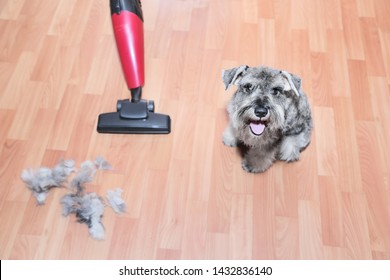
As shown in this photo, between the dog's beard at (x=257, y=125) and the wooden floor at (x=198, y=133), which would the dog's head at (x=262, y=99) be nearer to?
the dog's beard at (x=257, y=125)

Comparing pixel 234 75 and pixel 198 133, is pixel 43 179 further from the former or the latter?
pixel 234 75

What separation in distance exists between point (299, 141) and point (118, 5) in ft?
4.40

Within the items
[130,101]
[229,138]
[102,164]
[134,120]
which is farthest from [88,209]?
[229,138]

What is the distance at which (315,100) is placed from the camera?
247 cm

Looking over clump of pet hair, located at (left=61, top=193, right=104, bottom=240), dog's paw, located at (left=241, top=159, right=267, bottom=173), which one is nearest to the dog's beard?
dog's paw, located at (left=241, top=159, right=267, bottom=173)

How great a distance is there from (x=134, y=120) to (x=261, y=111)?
86cm

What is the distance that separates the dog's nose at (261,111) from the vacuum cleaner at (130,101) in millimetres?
719

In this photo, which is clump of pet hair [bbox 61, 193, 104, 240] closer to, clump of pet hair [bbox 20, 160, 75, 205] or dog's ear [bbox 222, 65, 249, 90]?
clump of pet hair [bbox 20, 160, 75, 205]

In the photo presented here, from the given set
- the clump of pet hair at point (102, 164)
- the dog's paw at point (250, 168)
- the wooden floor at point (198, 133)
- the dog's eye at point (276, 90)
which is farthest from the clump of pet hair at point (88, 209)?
the dog's eye at point (276, 90)

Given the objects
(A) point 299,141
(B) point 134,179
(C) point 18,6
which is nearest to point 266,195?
(A) point 299,141

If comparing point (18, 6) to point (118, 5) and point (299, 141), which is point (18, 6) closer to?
point (118, 5)

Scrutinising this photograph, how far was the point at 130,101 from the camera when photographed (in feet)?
7.61
